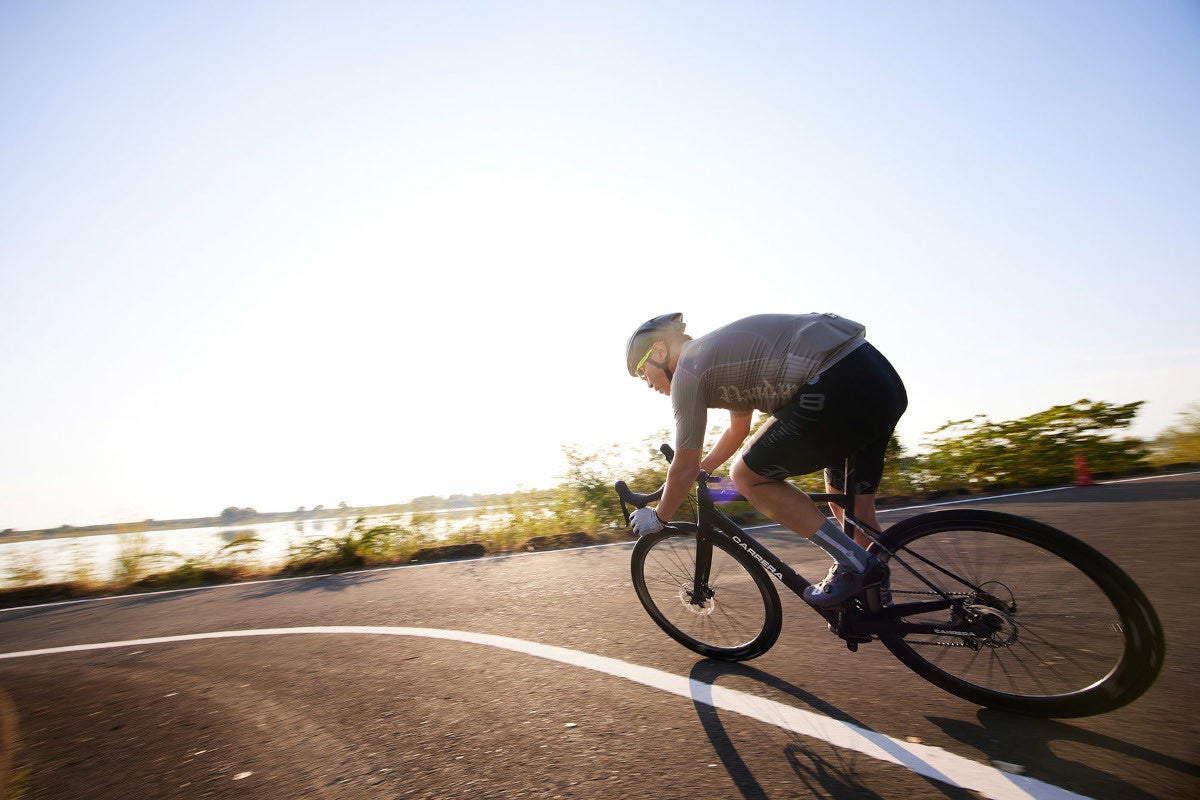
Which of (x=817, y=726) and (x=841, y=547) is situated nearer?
(x=817, y=726)

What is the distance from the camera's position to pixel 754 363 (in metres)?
2.88

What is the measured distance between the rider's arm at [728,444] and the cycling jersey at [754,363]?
1.12 ft

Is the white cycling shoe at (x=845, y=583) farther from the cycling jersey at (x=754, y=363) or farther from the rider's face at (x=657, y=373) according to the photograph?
the rider's face at (x=657, y=373)

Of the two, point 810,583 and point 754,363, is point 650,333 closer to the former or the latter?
point 754,363

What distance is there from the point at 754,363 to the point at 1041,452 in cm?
1062

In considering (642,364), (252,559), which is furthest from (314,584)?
(642,364)

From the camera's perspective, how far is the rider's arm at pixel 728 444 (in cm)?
346

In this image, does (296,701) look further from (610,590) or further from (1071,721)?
(1071,721)

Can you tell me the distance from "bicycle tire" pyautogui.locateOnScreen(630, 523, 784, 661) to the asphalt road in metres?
0.13

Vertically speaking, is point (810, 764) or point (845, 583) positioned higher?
point (845, 583)

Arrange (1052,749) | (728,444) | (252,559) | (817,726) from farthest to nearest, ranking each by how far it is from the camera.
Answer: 1. (252,559)
2. (728,444)
3. (817,726)
4. (1052,749)

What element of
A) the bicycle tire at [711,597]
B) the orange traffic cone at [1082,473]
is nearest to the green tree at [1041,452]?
the orange traffic cone at [1082,473]

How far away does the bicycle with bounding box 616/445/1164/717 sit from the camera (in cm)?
225

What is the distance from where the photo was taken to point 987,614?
8.41ft
